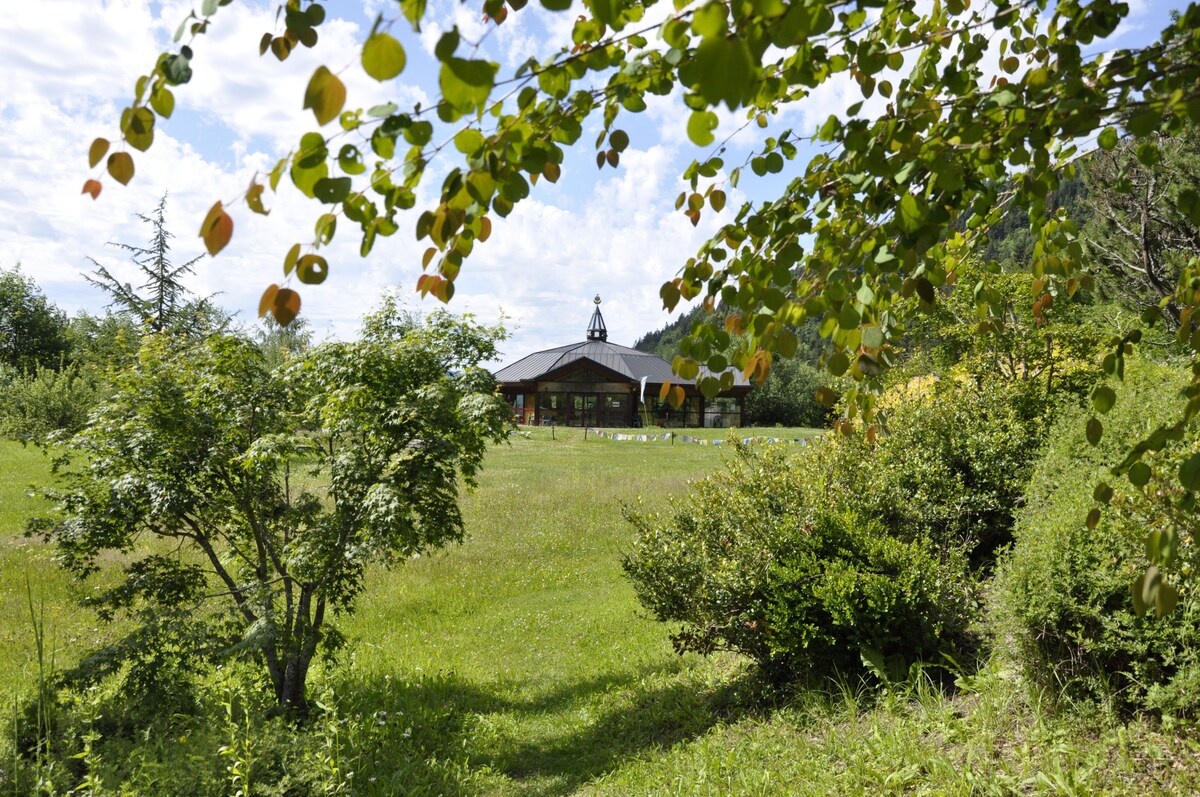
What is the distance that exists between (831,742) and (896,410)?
4.80 m

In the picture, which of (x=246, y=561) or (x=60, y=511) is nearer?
(x=60, y=511)

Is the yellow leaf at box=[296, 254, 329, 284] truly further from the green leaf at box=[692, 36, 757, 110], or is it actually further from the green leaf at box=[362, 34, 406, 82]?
the green leaf at box=[692, 36, 757, 110]

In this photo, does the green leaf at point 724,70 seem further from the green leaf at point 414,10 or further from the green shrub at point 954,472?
the green shrub at point 954,472

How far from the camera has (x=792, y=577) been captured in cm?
575

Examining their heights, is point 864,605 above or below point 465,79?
below

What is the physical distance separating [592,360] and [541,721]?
36073 mm

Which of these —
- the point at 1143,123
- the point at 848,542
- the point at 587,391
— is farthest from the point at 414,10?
the point at 587,391

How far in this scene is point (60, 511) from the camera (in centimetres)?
685

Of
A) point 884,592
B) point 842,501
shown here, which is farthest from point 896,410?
point 884,592

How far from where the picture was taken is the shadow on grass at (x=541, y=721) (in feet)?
20.0

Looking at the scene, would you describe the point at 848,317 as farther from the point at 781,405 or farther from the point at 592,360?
the point at 781,405

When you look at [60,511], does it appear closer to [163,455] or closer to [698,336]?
[163,455]

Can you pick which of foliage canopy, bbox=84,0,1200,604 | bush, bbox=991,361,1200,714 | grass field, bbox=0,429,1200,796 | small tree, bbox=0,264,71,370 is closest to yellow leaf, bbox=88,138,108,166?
foliage canopy, bbox=84,0,1200,604

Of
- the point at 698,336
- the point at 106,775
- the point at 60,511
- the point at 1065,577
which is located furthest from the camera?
the point at 60,511
